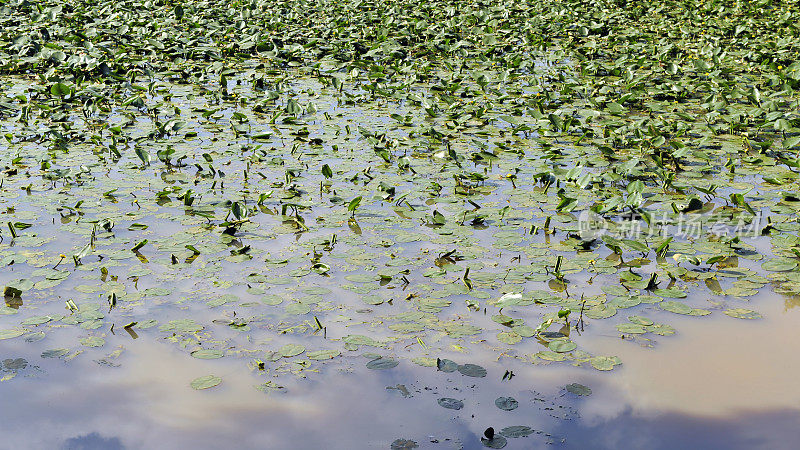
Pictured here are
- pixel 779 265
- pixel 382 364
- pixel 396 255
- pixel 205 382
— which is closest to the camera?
pixel 205 382

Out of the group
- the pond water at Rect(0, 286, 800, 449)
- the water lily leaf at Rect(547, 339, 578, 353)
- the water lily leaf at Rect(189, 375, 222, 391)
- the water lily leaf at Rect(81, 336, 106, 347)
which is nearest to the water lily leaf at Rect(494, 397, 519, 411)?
the pond water at Rect(0, 286, 800, 449)

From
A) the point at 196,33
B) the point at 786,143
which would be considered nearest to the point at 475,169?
the point at 786,143

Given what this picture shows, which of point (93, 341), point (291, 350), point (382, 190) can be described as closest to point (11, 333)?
point (93, 341)

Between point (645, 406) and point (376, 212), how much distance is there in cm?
192

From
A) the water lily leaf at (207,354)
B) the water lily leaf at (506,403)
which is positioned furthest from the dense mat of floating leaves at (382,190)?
the water lily leaf at (506,403)

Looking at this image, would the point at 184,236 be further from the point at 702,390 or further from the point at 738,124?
the point at 738,124

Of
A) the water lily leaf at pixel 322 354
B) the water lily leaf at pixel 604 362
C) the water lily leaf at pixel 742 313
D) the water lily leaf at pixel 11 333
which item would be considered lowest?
the water lily leaf at pixel 604 362

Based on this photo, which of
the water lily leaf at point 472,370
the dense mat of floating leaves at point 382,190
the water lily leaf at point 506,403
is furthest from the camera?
the dense mat of floating leaves at point 382,190

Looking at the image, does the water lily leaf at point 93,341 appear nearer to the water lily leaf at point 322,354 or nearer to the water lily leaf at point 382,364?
the water lily leaf at point 322,354

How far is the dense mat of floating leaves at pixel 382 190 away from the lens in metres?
3.28

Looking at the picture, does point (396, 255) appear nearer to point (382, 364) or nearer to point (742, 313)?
point (382, 364)

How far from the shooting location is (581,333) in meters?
3.19

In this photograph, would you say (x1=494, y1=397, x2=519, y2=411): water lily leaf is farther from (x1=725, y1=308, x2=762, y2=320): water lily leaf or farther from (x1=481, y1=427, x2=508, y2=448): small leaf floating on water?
(x1=725, y1=308, x2=762, y2=320): water lily leaf

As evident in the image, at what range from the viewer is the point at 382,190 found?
4488 mm
